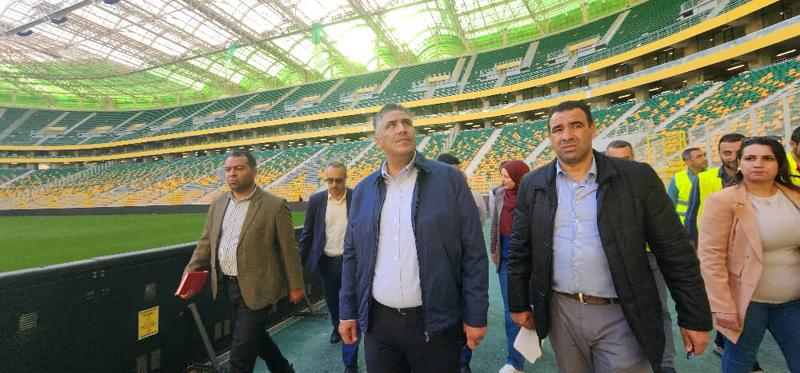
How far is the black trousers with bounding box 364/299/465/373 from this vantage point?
5.30ft

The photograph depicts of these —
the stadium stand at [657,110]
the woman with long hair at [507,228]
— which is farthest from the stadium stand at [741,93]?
the woman with long hair at [507,228]

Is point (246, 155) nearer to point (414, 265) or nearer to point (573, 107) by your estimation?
point (414, 265)

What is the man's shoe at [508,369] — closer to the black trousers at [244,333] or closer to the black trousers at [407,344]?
the black trousers at [407,344]

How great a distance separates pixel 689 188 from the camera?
3.98 m

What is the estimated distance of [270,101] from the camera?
43594 mm

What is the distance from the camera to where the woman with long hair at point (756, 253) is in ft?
6.06

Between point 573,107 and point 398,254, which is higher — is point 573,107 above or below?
above

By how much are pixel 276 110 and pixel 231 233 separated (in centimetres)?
4244

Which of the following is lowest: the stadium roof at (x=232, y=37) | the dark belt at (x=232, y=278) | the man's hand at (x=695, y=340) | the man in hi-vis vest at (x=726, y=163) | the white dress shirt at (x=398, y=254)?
the man's hand at (x=695, y=340)

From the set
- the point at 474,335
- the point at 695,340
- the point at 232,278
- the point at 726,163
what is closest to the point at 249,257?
the point at 232,278

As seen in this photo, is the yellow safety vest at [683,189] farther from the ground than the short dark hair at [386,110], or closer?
closer

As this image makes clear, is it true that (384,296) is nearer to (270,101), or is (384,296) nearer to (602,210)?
(602,210)

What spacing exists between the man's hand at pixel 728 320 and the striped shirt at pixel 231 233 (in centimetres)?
307

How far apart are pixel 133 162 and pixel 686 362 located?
183 ft
